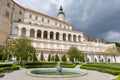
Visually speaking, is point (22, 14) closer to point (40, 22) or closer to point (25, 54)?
point (40, 22)

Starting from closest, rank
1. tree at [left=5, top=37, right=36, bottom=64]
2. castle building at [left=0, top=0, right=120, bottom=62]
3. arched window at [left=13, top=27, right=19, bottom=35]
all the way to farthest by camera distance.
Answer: tree at [left=5, top=37, right=36, bottom=64]
castle building at [left=0, top=0, right=120, bottom=62]
arched window at [left=13, top=27, right=19, bottom=35]

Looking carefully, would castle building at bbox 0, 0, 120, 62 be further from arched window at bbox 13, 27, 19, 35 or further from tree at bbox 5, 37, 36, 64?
tree at bbox 5, 37, 36, 64

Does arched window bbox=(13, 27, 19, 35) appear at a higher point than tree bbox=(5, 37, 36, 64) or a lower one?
higher

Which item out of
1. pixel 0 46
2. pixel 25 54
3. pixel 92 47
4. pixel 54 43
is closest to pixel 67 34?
pixel 54 43

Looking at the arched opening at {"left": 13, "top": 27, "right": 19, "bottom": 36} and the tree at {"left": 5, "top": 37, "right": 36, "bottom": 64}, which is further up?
the arched opening at {"left": 13, "top": 27, "right": 19, "bottom": 36}

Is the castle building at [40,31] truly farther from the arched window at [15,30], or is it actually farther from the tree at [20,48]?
the tree at [20,48]

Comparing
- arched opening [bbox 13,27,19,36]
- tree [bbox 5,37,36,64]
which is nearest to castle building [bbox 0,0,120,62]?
arched opening [bbox 13,27,19,36]

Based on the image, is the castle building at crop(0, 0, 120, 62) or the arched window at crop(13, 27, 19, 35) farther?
the arched window at crop(13, 27, 19, 35)

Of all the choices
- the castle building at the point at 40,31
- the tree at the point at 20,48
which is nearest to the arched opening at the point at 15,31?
the castle building at the point at 40,31

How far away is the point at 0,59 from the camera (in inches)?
1564

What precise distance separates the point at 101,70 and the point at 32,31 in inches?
1808

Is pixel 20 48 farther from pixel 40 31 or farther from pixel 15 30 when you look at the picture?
pixel 40 31

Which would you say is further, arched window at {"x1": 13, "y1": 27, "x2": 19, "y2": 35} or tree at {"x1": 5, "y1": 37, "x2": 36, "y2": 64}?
arched window at {"x1": 13, "y1": 27, "x2": 19, "y2": 35}

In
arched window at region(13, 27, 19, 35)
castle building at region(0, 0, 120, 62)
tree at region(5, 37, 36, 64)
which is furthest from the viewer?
arched window at region(13, 27, 19, 35)
